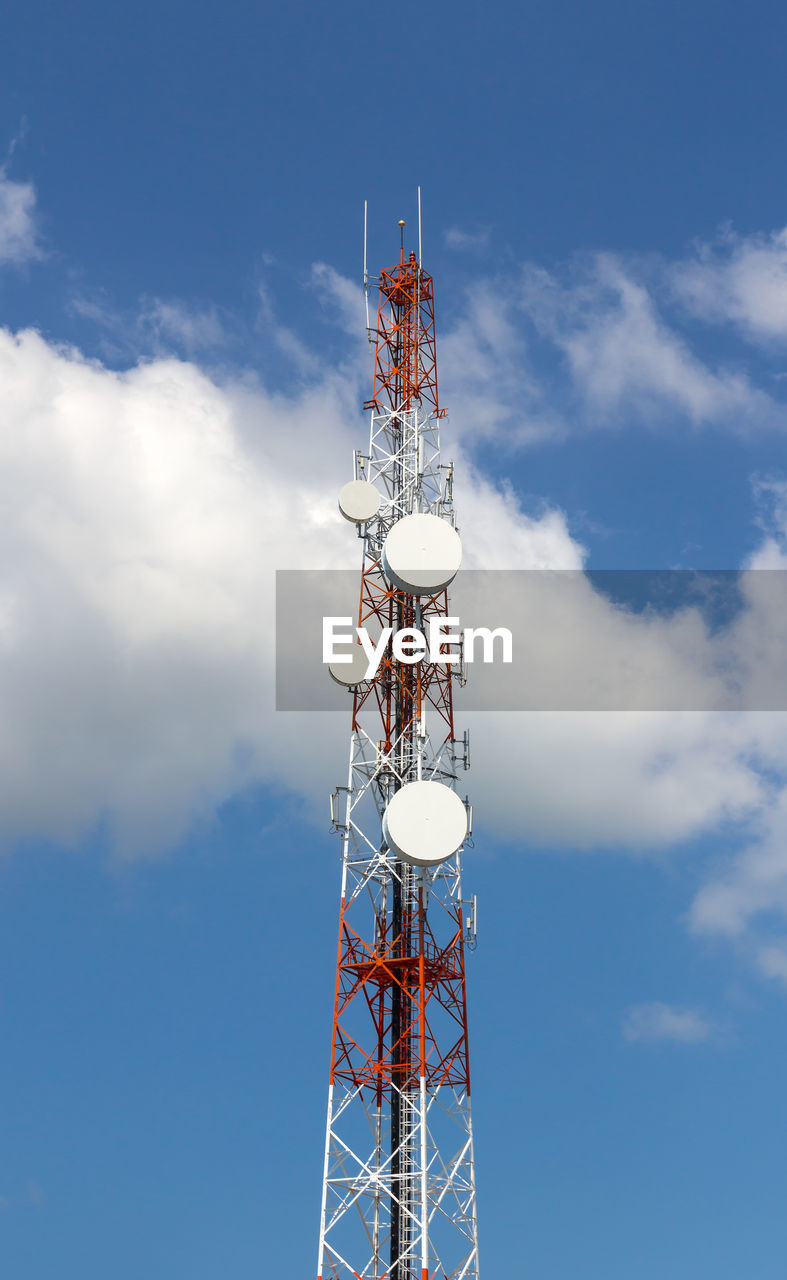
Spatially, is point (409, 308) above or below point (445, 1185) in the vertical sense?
above

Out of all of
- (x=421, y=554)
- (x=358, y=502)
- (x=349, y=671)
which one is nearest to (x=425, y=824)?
(x=349, y=671)

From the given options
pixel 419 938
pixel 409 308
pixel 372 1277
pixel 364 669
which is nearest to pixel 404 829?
pixel 419 938

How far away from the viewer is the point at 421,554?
228 ft

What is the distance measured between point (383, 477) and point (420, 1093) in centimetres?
3190

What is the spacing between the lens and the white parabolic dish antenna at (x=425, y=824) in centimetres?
6412

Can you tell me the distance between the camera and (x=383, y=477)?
250 feet

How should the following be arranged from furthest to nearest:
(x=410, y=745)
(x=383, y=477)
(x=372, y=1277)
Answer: (x=383, y=477)
(x=410, y=745)
(x=372, y=1277)

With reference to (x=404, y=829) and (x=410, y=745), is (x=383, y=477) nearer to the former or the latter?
(x=410, y=745)

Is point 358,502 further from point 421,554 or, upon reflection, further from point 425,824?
point 425,824

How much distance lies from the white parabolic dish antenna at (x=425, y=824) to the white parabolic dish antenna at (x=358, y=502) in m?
15.4

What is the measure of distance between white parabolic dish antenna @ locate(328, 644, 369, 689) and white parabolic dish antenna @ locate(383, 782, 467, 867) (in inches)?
334

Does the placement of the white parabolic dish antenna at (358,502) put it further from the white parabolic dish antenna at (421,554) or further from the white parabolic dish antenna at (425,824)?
the white parabolic dish antenna at (425,824)

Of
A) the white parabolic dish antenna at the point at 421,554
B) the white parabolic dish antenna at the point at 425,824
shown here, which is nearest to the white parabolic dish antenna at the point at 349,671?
the white parabolic dish antenna at the point at 421,554

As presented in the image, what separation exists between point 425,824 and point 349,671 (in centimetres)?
1081
